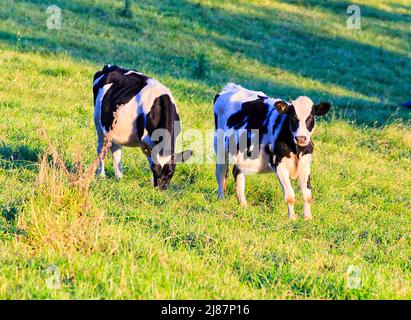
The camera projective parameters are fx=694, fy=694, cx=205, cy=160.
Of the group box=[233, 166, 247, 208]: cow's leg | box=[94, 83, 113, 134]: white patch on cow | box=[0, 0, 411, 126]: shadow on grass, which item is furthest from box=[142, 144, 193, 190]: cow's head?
box=[0, 0, 411, 126]: shadow on grass

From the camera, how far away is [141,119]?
1041 cm

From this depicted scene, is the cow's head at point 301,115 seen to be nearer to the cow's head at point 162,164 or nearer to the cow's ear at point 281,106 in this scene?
the cow's ear at point 281,106

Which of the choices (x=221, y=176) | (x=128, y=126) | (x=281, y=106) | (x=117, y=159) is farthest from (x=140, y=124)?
(x=281, y=106)

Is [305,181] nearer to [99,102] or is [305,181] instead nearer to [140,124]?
[140,124]

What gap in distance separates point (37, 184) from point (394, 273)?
3269 millimetres

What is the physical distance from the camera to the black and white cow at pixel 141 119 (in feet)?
32.6

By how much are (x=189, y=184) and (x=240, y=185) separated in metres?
1.17

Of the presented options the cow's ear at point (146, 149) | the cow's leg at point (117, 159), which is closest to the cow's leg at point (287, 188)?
the cow's ear at point (146, 149)

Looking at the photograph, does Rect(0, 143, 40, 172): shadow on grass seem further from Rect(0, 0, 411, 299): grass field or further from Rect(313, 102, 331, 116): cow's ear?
Rect(313, 102, 331, 116): cow's ear

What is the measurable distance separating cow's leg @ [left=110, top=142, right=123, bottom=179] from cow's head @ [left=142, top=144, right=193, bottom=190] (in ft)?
1.81

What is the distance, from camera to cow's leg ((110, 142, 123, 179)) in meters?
10.3

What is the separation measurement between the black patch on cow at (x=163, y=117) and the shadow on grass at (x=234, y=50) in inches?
249

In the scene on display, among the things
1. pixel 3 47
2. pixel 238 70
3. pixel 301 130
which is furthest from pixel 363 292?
pixel 238 70

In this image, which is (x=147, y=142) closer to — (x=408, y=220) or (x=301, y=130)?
(x=301, y=130)
